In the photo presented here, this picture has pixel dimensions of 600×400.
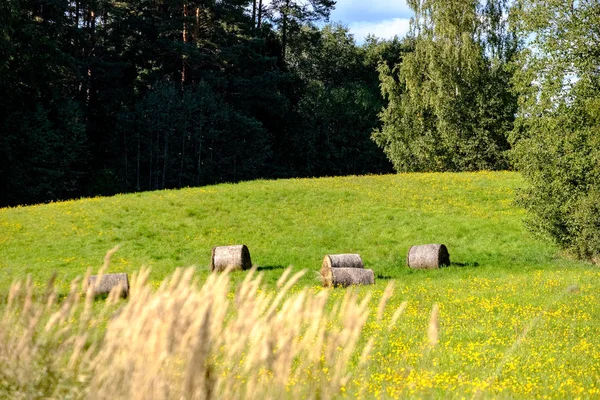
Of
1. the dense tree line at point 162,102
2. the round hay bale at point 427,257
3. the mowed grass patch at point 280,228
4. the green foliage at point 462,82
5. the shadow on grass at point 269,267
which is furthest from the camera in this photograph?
the green foliage at point 462,82

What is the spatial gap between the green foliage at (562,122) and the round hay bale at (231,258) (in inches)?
467

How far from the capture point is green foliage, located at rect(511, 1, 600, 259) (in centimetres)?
2291

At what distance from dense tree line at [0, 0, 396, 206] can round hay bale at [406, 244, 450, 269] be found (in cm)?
3022

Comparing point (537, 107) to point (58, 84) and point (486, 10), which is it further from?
point (58, 84)

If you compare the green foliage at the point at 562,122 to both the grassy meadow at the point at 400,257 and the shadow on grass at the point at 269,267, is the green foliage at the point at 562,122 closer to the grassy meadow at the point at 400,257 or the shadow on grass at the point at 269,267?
the grassy meadow at the point at 400,257

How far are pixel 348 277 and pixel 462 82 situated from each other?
3589cm

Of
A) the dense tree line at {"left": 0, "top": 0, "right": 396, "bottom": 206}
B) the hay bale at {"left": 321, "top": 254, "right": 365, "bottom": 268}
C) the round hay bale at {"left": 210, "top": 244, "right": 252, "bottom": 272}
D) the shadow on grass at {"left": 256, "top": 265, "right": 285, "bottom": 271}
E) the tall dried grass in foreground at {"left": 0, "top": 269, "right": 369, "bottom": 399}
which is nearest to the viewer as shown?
the tall dried grass in foreground at {"left": 0, "top": 269, "right": 369, "bottom": 399}

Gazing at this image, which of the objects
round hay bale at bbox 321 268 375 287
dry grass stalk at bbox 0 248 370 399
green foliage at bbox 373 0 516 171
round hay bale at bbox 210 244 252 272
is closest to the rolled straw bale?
round hay bale at bbox 321 268 375 287

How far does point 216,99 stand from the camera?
56750 millimetres

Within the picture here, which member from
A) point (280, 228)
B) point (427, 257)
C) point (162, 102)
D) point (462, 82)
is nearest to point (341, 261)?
point (427, 257)

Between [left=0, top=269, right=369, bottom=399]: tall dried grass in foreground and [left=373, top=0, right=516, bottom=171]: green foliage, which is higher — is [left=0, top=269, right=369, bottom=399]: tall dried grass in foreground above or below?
below

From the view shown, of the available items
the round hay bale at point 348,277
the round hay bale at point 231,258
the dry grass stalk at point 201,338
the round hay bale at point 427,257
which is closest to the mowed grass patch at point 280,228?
the round hay bale at point 427,257

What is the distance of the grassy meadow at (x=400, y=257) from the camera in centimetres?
902

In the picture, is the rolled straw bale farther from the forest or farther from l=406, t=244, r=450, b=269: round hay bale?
the forest
